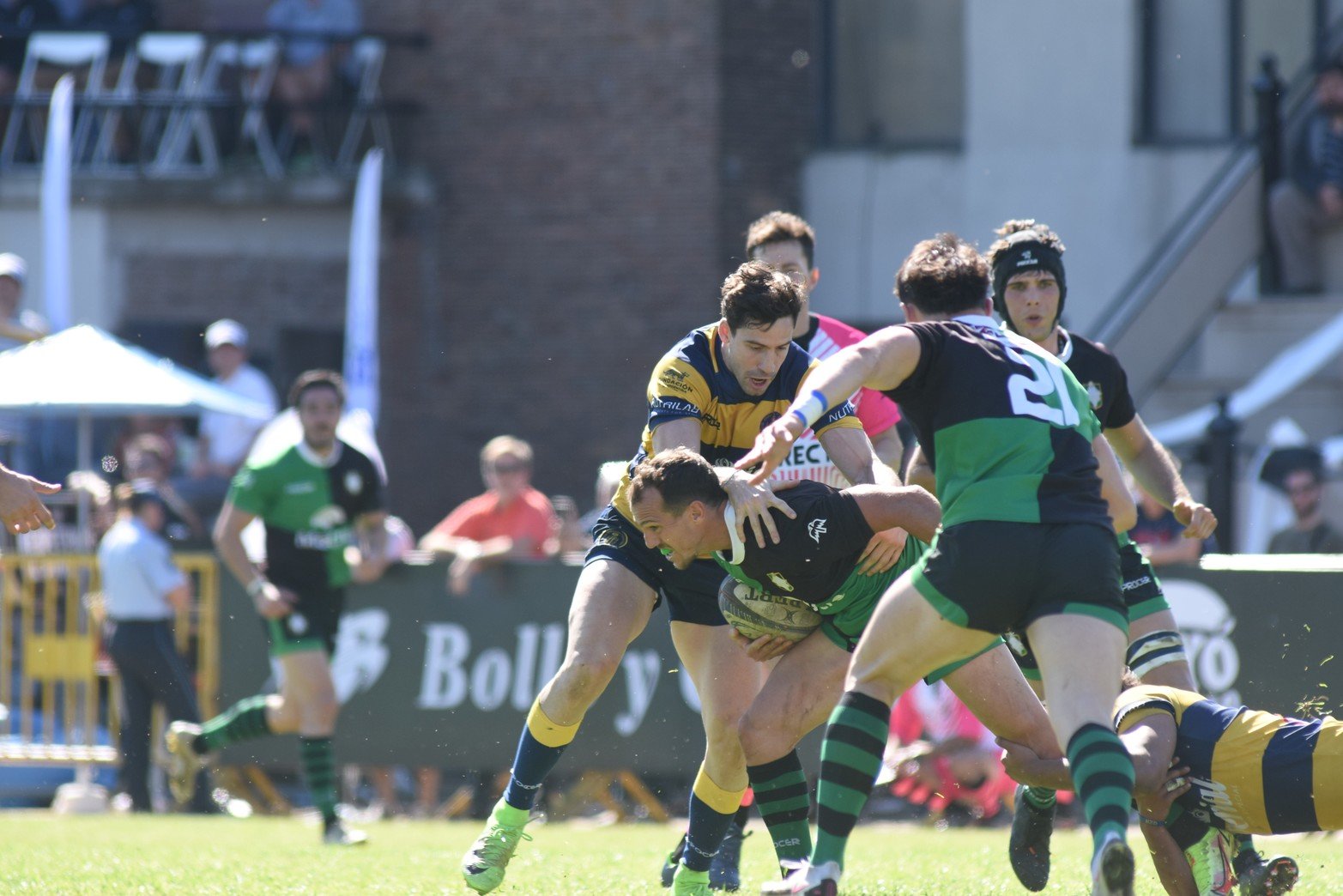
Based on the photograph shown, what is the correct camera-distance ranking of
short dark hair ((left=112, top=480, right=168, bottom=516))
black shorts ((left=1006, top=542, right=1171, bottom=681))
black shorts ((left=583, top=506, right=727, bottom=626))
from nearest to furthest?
black shorts ((left=583, top=506, right=727, bottom=626)) < black shorts ((left=1006, top=542, right=1171, bottom=681)) < short dark hair ((left=112, top=480, right=168, bottom=516))

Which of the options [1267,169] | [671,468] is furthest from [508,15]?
[671,468]

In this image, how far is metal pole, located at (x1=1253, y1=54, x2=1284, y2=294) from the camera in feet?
45.2

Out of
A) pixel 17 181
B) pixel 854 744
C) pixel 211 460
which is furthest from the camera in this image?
pixel 17 181

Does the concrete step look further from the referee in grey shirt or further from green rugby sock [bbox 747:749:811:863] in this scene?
green rugby sock [bbox 747:749:811:863]

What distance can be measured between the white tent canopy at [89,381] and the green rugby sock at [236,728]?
11.0ft

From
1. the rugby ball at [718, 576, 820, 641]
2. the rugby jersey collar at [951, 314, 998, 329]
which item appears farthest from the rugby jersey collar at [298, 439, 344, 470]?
the rugby jersey collar at [951, 314, 998, 329]

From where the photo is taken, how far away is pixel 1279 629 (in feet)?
32.3

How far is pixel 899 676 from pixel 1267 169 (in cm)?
982

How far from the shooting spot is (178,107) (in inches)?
691

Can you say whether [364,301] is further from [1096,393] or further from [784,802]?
[784,802]

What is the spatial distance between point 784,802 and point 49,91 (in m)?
13.9

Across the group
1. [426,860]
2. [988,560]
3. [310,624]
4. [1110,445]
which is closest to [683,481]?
[988,560]

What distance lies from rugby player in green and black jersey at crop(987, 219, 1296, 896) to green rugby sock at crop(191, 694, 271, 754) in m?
4.93

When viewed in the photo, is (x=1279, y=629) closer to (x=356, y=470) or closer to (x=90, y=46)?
(x=356, y=470)
